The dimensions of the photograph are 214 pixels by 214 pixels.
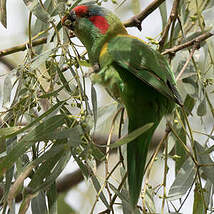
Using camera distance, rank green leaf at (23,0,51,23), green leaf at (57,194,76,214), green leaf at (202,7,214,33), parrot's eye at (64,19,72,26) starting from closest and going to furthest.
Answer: green leaf at (23,0,51,23) < parrot's eye at (64,19,72,26) < green leaf at (202,7,214,33) < green leaf at (57,194,76,214)

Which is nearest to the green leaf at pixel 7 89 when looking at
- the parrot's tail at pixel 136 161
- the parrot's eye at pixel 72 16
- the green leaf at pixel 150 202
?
the parrot's eye at pixel 72 16

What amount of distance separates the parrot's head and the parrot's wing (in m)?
0.11

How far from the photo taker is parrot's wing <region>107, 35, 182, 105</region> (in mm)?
1242

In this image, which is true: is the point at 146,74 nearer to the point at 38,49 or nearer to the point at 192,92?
the point at 192,92

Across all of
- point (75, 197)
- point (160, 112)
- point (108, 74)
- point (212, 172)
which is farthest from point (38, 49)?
point (75, 197)

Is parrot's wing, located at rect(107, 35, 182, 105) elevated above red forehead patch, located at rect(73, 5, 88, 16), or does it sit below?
below

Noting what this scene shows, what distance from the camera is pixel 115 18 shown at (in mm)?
1566

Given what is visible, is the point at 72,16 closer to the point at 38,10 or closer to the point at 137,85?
the point at 38,10

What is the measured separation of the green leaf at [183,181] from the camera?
1405 mm

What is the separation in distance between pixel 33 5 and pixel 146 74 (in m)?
0.38

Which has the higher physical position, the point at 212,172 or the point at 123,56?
the point at 123,56

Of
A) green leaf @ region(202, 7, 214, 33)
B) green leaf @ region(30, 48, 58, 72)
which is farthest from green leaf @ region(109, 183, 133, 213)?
green leaf @ region(202, 7, 214, 33)

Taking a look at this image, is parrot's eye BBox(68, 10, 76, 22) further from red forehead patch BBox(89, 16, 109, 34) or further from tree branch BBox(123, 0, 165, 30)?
tree branch BBox(123, 0, 165, 30)

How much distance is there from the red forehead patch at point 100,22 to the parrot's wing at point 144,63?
0.13 meters
